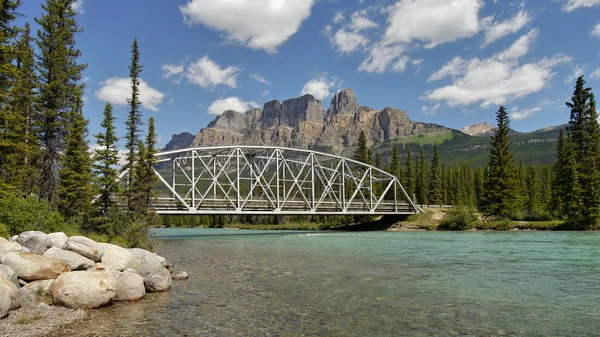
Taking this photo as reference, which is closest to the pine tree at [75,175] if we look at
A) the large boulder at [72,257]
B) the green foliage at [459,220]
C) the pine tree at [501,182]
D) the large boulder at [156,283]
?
the large boulder at [72,257]

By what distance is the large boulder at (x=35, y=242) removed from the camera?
49.8ft

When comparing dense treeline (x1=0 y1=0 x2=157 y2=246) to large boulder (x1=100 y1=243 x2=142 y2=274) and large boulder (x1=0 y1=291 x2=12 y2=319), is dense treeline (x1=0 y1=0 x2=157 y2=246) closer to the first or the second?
large boulder (x1=100 y1=243 x2=142 y2=274)

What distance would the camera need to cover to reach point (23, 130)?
30250 mm

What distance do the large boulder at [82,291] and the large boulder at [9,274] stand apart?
102 cm

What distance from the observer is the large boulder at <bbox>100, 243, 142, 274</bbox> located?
16312 millimetres

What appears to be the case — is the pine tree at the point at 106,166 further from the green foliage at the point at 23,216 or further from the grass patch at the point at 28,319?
the grass patch at the point at 28,319

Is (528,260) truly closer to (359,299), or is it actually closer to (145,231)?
(359,299)

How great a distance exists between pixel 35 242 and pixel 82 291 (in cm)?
473

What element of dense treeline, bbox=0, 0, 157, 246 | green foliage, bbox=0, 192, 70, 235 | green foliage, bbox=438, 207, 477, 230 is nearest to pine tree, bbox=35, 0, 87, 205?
dense treeline, bbox=0, 0, 157, 246

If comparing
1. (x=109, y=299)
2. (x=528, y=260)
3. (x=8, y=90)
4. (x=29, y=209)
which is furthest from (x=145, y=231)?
(x=528, y=260)

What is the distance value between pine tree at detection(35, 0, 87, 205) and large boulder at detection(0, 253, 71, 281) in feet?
60.9

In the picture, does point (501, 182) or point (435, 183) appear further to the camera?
point (435, 183)

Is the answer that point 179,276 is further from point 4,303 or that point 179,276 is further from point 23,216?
point 23,216

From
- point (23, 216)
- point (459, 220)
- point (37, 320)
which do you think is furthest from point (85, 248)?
point (459, 220)
